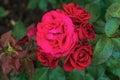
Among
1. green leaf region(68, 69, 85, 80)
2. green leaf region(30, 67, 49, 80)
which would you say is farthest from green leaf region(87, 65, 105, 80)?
green leaf region(30, 67, 49, 80)

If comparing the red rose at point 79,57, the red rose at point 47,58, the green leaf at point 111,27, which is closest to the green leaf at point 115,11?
the green leaf at point 111,27

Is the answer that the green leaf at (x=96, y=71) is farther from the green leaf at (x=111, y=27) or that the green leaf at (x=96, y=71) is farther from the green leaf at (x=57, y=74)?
the green leaf at (x=111, y=27)

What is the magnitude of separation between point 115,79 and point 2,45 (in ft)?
1.77

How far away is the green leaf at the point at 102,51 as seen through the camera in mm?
1262

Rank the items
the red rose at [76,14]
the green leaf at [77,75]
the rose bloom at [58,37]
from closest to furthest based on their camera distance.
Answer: the rose bloom at [58,37]
the red rose at [76,14]
the green leaf at [77,75]

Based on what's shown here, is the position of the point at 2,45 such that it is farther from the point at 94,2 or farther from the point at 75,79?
the point at 94,2

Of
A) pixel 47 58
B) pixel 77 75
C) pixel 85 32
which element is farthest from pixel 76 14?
pixel 77 75

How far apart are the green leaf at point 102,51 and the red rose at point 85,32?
0.04 meters

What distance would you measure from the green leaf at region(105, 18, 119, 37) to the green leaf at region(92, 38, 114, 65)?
0.03m

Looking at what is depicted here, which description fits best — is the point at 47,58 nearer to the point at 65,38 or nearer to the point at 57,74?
the point at 65,38

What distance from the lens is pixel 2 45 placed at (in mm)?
1429

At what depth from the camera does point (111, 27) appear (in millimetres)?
1274

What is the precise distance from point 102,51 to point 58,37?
21cm

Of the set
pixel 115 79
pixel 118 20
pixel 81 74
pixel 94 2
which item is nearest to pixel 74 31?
pixel 118 20
